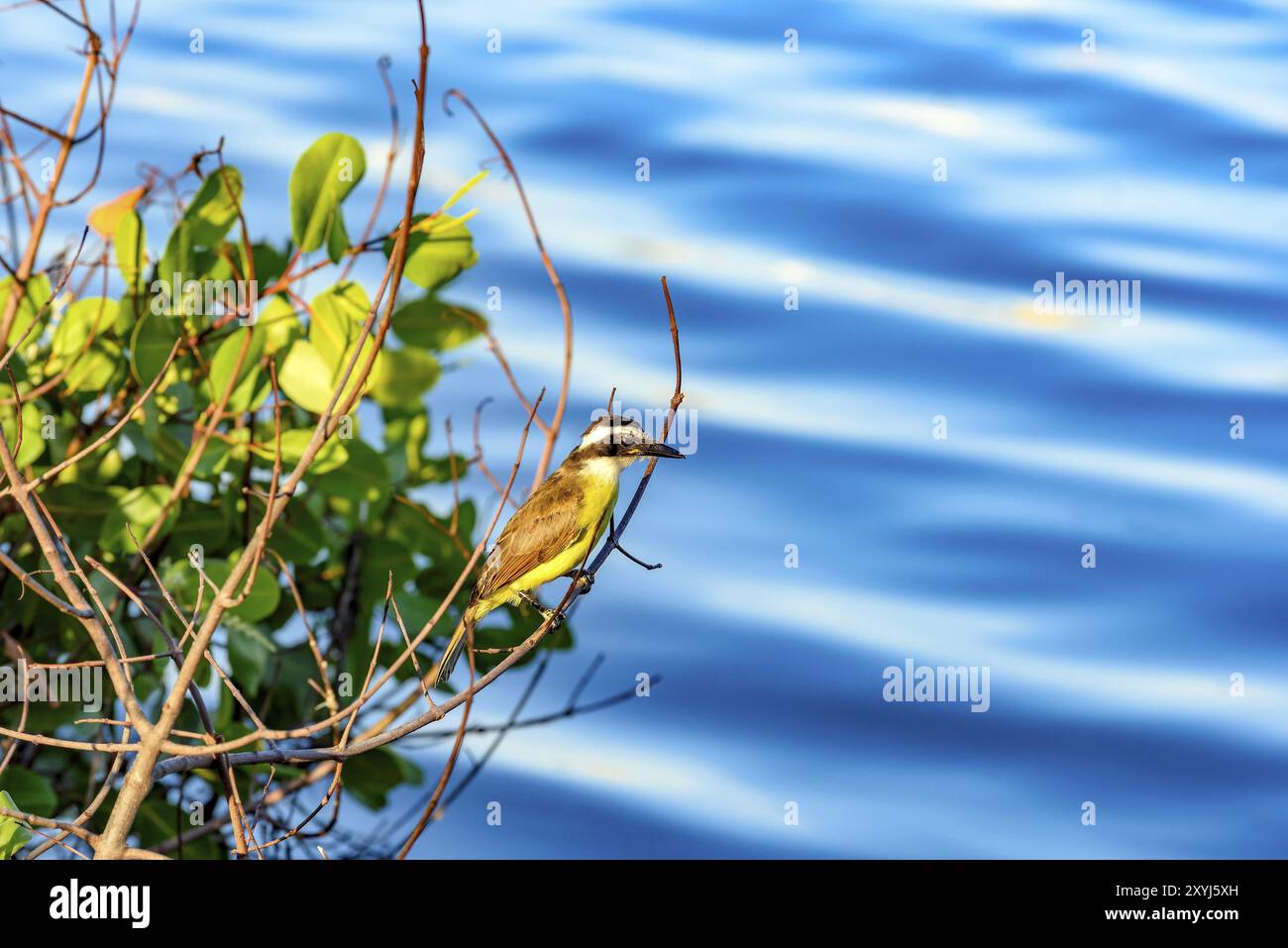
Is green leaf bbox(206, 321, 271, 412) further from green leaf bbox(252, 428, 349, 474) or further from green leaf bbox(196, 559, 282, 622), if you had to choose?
green leaf bbox(196, 559, 282, 622)

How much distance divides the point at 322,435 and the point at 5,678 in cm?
242

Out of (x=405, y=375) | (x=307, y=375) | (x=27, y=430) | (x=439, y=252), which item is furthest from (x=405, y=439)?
(x=27, y=430)

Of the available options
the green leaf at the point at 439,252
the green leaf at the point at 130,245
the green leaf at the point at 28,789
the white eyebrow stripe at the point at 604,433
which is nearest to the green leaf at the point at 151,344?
the green leaf at the point at 130,245

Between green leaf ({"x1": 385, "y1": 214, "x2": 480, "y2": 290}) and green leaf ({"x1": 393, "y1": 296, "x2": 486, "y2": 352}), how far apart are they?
41 cm

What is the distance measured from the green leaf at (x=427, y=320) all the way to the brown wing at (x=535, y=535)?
45.6 inches

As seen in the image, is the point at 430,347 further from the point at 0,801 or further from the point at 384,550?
the point at 0,801

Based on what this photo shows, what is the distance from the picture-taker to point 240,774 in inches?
194

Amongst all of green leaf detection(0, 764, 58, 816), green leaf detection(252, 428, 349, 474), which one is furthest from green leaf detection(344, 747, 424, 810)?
green leaf detection(252, 428, 349, 474)

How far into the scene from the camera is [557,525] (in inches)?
139

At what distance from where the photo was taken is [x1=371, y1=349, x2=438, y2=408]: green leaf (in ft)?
15.6

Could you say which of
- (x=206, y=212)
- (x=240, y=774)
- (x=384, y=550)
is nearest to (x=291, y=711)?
(x=240, y=774)

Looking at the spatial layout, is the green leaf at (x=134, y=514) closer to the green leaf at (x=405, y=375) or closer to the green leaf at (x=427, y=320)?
the green leaf at (x=405, y=375)

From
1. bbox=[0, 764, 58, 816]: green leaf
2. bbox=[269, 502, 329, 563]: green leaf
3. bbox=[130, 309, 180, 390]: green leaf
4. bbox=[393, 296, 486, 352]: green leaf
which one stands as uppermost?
bbox=[393, 296, 486, 352]: green leaf

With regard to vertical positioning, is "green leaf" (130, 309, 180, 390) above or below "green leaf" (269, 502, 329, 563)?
above
